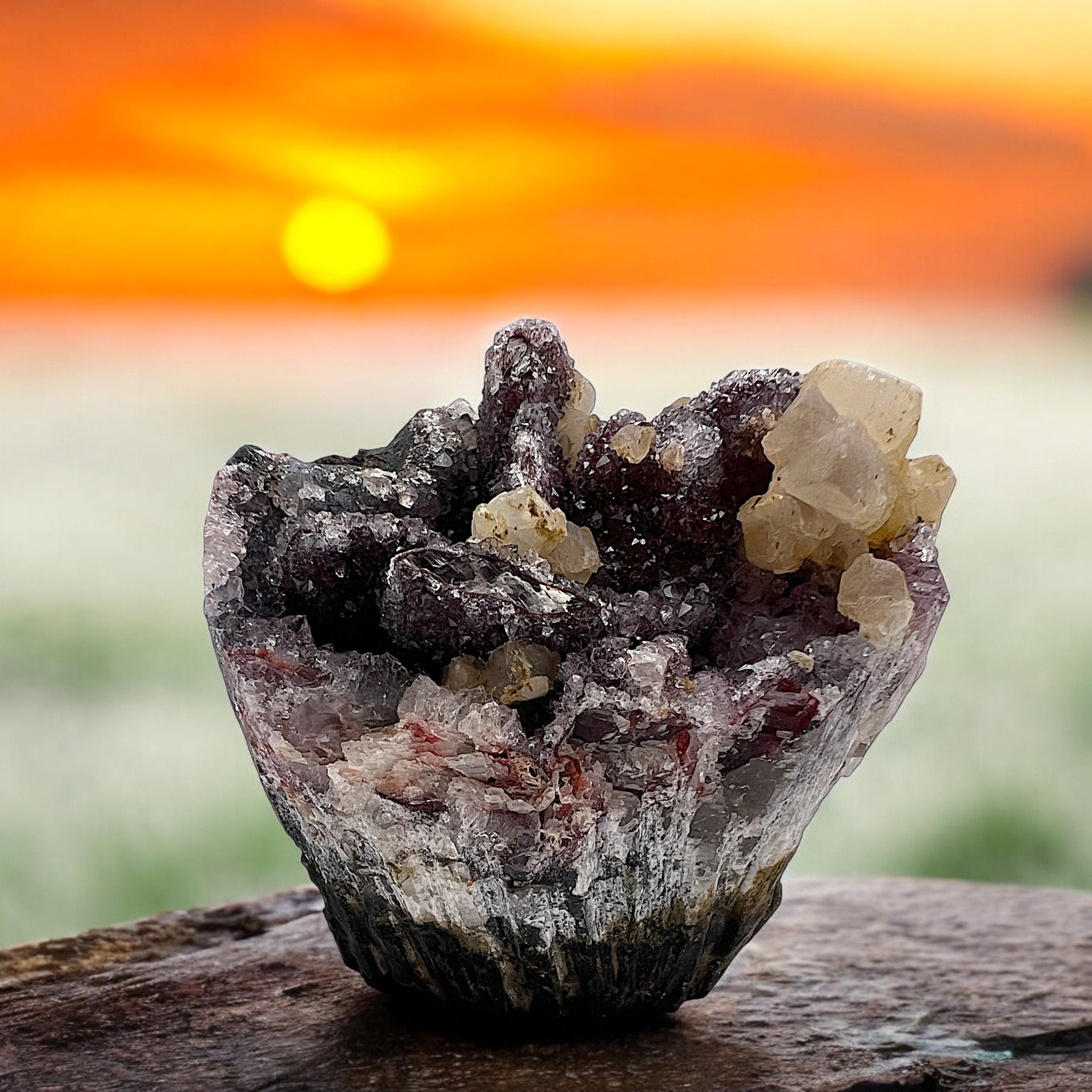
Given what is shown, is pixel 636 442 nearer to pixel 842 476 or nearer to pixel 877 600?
pixel 842 476

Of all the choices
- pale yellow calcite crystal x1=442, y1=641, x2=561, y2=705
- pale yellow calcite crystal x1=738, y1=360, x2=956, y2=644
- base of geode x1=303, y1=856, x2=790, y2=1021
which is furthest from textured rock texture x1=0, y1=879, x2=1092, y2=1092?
pale yellow calcite crystal x1=738, y1=360, x2=956, y2=644

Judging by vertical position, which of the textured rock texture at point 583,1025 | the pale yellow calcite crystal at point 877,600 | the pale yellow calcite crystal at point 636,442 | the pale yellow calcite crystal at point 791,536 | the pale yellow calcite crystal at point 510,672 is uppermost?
the pale yellow calcite crystal at point 636,442

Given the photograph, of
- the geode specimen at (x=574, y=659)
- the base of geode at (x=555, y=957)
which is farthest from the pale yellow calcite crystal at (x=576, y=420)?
the base of geode at (x=555, y=957)

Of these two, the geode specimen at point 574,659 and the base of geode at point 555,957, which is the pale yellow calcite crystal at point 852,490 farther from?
the base of geode at point 555,957

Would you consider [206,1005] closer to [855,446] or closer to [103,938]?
[103,938]

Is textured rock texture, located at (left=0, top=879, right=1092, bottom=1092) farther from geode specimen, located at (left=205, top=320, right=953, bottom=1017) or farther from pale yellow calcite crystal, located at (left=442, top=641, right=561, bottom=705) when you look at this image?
pale yellow calcite crystal, located at (left=442, top=641, right=561, bottom=705)

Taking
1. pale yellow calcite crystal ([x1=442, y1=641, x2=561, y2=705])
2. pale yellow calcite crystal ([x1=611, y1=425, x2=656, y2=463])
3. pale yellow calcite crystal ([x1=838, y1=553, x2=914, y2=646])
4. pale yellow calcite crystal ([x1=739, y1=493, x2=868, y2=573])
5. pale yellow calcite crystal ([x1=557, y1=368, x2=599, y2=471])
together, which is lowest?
pale yellow calcite crystal ([x1=442, y1=641, x2=561, y2=705])
